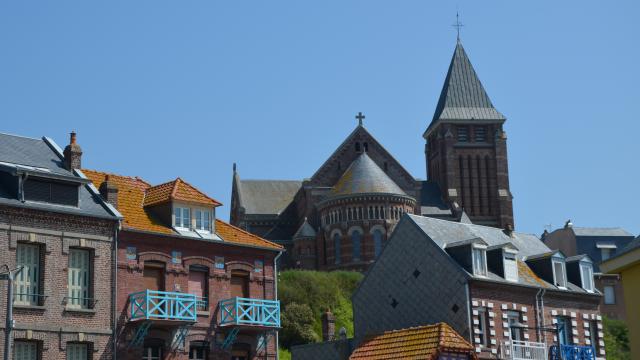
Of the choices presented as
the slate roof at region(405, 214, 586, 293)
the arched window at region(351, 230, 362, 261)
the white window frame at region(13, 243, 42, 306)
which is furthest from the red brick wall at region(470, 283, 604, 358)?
the arched window at region(351, 230, 362, 261)

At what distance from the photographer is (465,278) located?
3825 centimetres

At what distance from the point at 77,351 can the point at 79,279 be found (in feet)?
7.32

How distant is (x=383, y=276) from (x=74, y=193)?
14.1 m

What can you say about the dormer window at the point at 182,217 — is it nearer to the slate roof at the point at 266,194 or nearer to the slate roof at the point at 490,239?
the slate roof at the point at 490,239

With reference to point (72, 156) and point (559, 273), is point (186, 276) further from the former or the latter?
point (559, 273)

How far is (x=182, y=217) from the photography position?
35969 millimetres

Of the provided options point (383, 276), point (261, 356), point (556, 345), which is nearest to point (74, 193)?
point (261, 356)

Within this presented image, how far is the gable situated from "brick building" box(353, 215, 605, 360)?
45936 mm

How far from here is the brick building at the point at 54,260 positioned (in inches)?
1206

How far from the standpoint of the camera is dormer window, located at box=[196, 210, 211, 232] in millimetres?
36375

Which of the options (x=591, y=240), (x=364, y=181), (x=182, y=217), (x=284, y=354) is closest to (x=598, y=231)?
(x=591, y=240)

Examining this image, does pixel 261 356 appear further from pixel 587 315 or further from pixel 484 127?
pixel 484 127

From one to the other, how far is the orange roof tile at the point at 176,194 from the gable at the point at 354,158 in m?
53.1

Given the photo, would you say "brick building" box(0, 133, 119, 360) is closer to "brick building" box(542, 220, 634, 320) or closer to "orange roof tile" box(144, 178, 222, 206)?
"orange roof tile" box(144, 178, 222, 206)
